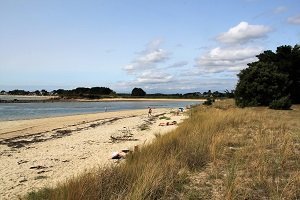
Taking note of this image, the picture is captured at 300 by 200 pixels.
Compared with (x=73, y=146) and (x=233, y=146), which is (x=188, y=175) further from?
(x=73, y=146)

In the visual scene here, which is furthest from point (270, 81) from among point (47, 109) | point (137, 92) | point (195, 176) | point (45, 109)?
point (137, 92)

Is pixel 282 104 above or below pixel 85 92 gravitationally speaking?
below

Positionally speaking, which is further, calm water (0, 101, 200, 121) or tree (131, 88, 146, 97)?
tree (131, 88, 146, 97)

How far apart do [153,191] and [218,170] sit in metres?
2.28

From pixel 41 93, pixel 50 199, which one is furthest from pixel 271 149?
pixel 41 93

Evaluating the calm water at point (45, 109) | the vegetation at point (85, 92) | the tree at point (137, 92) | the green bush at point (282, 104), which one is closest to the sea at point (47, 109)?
the calm water at point (45, 109)

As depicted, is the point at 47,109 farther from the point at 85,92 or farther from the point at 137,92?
the point at 137,92

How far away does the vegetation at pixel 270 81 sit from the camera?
35906 mm

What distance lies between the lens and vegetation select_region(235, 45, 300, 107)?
118 ft

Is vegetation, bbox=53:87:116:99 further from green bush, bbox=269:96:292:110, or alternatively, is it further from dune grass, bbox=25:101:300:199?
dune grass, bbox=25:101:300:199

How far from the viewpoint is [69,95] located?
146375 millimetres

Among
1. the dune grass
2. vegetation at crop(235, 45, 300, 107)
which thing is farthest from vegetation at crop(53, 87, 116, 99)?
the dune grass

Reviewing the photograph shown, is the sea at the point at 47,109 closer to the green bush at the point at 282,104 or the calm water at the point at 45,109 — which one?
the calm water at the point at 45,109

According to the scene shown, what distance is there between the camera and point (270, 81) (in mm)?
35938
